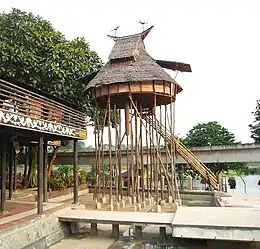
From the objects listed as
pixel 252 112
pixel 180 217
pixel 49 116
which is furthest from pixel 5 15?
pixel 252 112

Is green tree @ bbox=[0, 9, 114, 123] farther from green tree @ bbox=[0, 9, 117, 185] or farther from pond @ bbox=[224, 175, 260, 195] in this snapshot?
pond @ bbox=[224, 175, 260, 195]

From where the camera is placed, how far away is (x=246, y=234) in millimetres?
7043

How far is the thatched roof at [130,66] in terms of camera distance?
13.2m

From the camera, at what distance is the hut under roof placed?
13156 mm

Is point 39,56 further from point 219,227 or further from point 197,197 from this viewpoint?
point 219,227

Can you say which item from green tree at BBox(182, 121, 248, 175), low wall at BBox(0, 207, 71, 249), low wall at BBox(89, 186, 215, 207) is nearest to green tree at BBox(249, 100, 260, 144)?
green tree at BBox(182, 121, 248, 175)

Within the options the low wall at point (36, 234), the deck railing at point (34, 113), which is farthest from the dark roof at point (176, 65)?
the low wall at point (36, 234)

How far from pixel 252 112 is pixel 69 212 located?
26191 mm

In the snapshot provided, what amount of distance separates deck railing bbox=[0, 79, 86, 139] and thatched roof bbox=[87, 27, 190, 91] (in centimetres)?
239

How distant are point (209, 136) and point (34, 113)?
2303cm

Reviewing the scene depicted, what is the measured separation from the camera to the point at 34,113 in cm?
902

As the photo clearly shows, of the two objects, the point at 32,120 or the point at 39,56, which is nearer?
the point at 32,120

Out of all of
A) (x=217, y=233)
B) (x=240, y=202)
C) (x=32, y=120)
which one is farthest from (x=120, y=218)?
(x=240, y=202)

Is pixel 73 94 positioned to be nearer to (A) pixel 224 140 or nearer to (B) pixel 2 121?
(B) pixel 2 121
